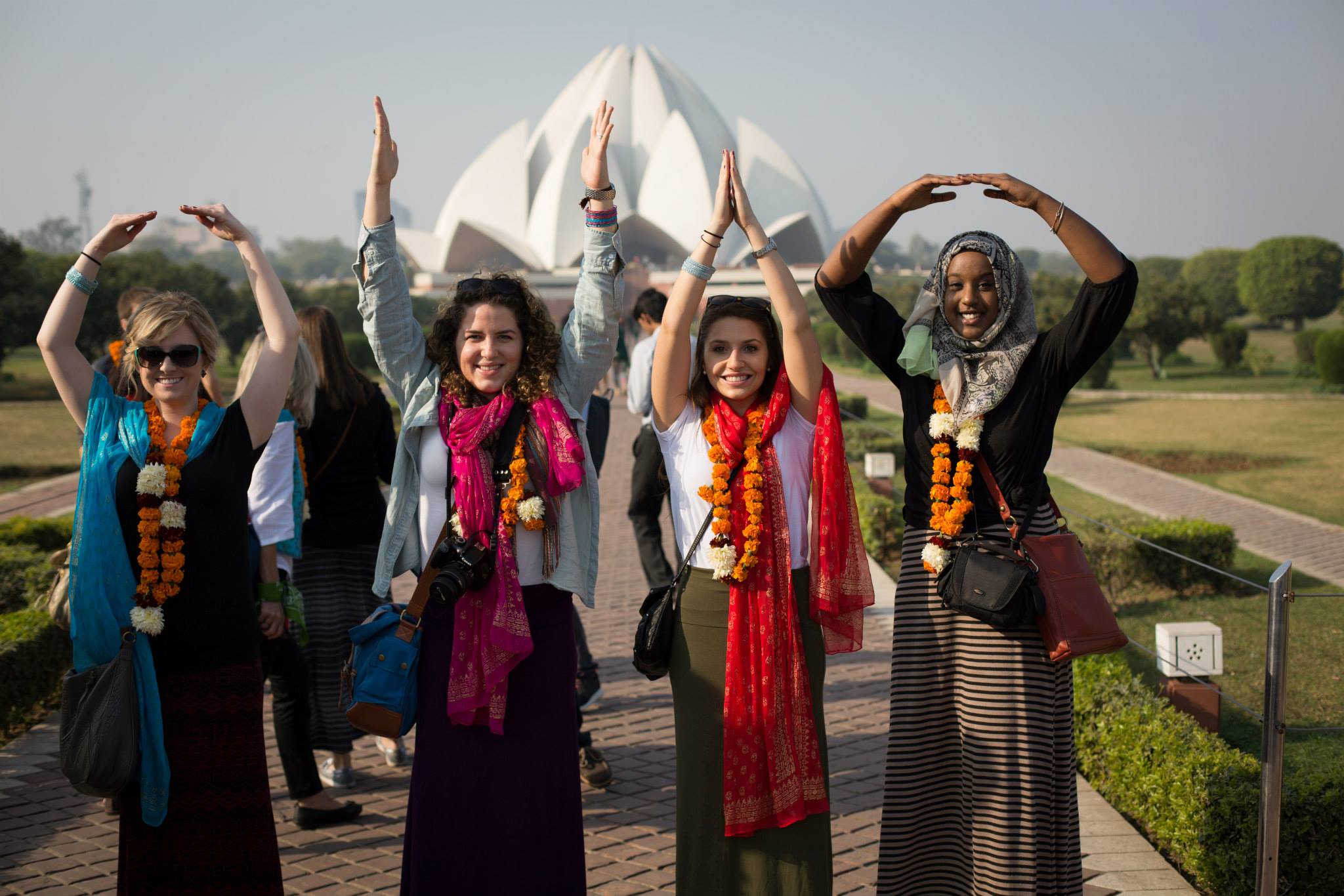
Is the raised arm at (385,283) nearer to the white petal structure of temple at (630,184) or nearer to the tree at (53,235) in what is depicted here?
the white petal structure of temple at (630,184)

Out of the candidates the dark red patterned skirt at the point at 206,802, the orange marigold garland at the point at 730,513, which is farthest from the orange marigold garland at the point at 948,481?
the dark red patterned skirt at the point at 206,802

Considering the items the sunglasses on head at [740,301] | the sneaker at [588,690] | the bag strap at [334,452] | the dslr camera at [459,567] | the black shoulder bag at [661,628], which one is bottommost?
the sneaker at [588,690]

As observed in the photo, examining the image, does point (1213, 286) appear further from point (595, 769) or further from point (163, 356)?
point (163, 356)

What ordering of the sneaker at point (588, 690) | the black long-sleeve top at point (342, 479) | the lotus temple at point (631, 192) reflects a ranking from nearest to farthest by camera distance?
the black long-sleeve top at point (342, 479)
the sneaker at point (588, 690)
the lotus temple at point (631, 192)

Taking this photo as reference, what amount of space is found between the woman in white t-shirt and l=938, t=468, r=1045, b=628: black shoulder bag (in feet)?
0.64

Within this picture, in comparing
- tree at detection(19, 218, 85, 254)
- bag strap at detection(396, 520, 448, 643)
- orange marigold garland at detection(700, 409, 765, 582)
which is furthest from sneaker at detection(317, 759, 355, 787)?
tree at detection(19, 218, 85, 254)

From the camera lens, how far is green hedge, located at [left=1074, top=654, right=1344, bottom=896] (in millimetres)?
2807

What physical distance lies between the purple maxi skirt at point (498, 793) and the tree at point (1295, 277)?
3339cm

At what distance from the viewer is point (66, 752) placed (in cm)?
237

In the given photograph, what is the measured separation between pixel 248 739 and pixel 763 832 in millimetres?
1121

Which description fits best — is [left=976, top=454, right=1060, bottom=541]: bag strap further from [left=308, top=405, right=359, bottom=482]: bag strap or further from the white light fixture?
[left=308, top=405, right=359, bottom=482]: bag strap

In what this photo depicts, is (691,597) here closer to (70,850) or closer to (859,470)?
(70,850)

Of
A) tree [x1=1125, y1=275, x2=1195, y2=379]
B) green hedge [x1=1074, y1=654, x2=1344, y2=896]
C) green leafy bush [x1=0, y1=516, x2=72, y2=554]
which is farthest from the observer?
tree [x1=1125, y1=275, x2=1195, y2=379]

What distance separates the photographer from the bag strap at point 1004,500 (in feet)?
7.86
